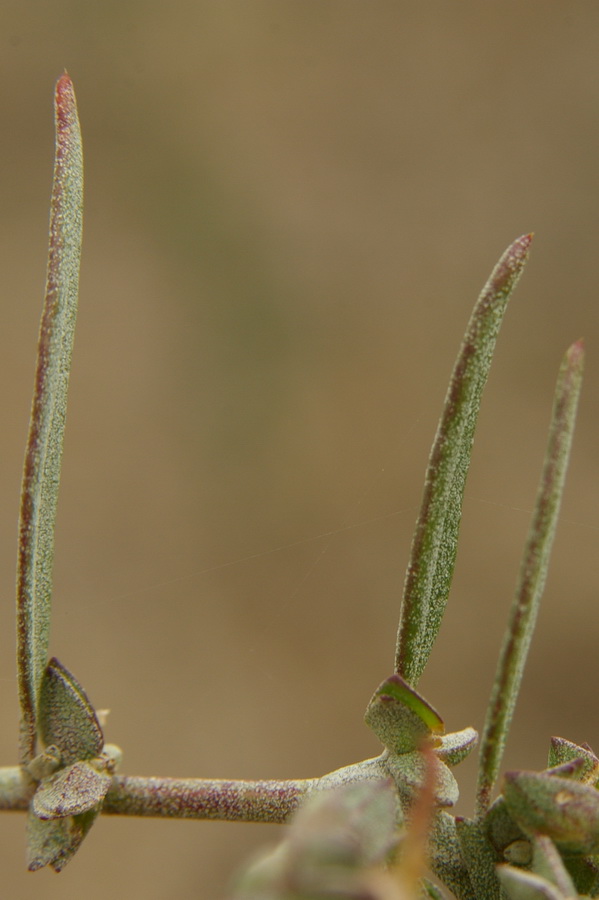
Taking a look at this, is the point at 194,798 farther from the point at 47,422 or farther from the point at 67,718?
the point at 47,422

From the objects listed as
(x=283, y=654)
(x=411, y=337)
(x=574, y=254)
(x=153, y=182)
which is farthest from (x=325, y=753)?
(x=153, y=182)

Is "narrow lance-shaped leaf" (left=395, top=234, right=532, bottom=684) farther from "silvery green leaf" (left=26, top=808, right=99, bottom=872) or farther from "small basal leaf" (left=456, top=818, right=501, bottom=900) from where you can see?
"silvery green leaf" (left=26, top=808, right=99, bottom=872)

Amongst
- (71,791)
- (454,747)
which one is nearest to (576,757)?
(454,747)

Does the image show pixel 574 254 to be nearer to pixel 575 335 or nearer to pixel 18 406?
pixel 575 335

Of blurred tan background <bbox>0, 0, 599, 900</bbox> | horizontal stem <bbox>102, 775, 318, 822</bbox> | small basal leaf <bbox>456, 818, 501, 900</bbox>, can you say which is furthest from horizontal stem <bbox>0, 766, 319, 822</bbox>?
blurred tan background <bbox>0, 0, 599, 900</bbox>

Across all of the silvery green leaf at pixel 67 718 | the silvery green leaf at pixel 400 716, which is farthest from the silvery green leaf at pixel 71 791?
the silvery green leaf at pixel 400 716

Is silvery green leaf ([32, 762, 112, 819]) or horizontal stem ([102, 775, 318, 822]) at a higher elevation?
silvery green leaf ([32, 762, 112, 819])
